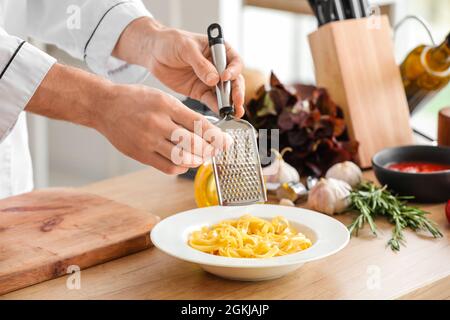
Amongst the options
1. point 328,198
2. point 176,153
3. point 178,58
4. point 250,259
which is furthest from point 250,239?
point 178,58

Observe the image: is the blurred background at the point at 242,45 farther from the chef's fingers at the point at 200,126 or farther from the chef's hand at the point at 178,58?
the chef's fingers at the point at 200,126

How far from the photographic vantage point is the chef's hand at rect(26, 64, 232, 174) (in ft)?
3.47

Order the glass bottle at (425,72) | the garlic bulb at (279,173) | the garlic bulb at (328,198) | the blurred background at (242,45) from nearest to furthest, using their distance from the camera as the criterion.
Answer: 1. the garlic bulb at (328,198)
2. the garlic bulb at (279,173)
3. the glass bottle at (425,72)
4. the blurred background at (242,45)

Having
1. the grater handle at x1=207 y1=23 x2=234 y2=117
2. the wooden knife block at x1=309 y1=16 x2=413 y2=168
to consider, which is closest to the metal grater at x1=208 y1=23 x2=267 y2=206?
the grater handle at x1=207 y1=23 x2=234 y2=117

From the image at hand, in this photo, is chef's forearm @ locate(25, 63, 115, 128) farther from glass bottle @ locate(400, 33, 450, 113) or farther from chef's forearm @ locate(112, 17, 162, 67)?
glass bottle @ locate(400, 33, 450, 113)

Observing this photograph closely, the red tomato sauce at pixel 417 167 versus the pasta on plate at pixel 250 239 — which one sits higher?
the red tomato sauce at pixel 417 167

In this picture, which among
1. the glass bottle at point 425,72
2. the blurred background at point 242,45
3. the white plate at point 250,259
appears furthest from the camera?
the blurred background at point 242,45

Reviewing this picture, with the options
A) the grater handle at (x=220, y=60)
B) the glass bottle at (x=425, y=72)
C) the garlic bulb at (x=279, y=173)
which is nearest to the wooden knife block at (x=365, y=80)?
the glass bottle at (x=425, y=72)

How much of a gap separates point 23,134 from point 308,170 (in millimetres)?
686

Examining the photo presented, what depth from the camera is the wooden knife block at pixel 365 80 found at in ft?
5.90

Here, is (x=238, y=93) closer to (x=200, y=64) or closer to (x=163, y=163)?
(x=200, y=64)

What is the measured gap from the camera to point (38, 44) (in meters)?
3.10

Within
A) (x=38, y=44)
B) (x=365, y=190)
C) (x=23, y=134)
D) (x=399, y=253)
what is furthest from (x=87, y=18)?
(x=38, y=44)

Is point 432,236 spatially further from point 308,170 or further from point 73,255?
point 73,255
